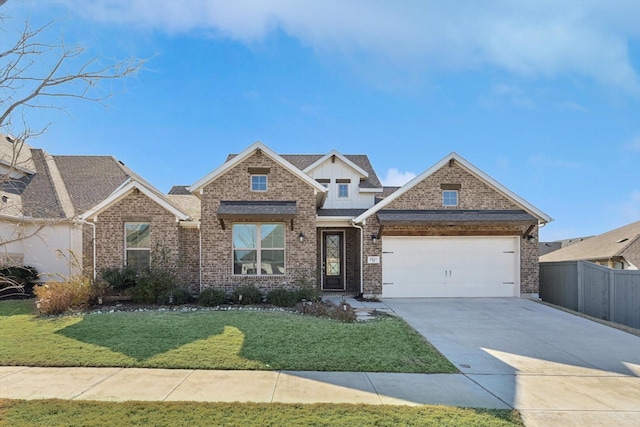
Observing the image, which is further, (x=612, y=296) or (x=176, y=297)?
(x=176, y=297)

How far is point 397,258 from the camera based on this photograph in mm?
13938

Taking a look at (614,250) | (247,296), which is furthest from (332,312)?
(614,250)

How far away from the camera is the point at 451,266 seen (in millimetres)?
14016

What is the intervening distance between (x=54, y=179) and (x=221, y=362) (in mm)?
16782

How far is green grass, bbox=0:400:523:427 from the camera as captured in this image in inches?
167

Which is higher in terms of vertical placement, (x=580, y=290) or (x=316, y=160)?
(x=316, y=160)

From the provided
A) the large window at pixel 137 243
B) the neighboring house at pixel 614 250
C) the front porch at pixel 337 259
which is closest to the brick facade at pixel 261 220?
the large window at pixel 137 243


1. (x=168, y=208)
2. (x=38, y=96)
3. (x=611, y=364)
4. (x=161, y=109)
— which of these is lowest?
(x=611, y=364)

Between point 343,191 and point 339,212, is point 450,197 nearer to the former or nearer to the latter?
point 339,212

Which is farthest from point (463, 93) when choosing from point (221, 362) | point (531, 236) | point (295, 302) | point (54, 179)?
point (54, 179)

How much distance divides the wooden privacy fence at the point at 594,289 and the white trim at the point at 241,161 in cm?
937

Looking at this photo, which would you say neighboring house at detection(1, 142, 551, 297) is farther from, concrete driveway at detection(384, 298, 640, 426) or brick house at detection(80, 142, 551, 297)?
concrete driveway at detection(384, 298, 640, 426)

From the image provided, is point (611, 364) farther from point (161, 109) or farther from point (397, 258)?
point (161, 109)

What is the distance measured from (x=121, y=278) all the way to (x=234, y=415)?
9290 millimetres
